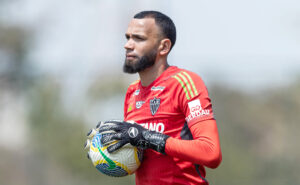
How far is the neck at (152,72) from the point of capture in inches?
160

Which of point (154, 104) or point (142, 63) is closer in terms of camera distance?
point (154, 104)

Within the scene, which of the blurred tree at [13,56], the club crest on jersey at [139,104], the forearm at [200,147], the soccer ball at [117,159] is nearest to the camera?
the forearm at [200,147]

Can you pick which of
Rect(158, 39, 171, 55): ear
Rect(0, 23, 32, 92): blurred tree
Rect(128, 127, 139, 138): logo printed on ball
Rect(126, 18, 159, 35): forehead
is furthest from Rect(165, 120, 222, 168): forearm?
Rect(0, 23, 32, 92): blurred tree

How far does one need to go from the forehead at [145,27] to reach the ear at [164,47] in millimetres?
96

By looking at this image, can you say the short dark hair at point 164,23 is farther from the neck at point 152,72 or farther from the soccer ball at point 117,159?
the soccer ball at point 117,159

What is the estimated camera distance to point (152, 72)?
4.07 m

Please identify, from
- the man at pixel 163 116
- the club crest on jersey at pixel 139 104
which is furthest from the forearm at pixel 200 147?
the club crest on jersey at pixel 139 104

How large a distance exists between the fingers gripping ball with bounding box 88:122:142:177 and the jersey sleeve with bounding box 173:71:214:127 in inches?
19.9

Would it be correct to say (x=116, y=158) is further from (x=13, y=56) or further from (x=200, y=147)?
(x=13, y=56)

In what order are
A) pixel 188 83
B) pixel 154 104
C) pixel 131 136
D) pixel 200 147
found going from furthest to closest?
1. pixel 154 104
2. pixel 188 83
3. pixel 131 136
4. pixel 200 147

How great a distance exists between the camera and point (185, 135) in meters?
3.72

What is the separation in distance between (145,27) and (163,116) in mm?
786

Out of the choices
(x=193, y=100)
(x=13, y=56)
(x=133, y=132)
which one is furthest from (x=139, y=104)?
(x=13, y=56)

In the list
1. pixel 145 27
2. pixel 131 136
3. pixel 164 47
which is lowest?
pixel 131 136
